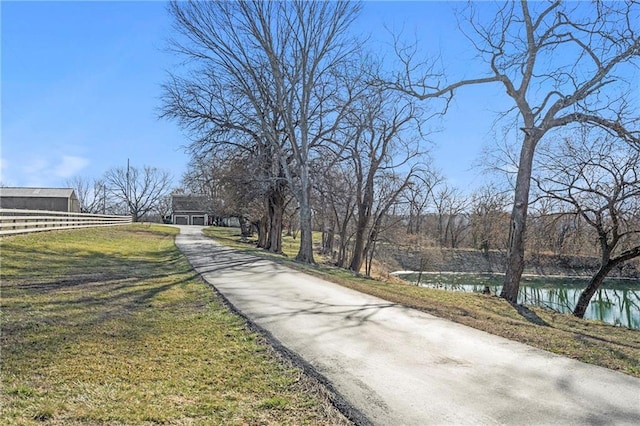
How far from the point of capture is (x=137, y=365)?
4.25 metres

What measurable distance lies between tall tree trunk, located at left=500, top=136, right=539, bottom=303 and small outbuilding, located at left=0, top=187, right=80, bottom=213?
38.1 metres

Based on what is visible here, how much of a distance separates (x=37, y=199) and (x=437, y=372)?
44.2 m

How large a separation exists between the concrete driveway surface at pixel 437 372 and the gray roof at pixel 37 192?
133 feet

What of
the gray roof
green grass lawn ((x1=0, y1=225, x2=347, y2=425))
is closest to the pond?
green grass lawn ((x1=0, y1=225, x2=347, y2=425))

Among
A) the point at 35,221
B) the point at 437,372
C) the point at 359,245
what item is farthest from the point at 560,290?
the point at 35,221

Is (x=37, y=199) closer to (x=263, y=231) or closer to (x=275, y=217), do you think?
(x=263, y=231)

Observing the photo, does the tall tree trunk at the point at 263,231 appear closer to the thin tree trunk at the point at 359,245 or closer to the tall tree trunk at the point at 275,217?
the tall tree trunk at the point at 275,217

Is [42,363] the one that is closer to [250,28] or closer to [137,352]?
[137,352]

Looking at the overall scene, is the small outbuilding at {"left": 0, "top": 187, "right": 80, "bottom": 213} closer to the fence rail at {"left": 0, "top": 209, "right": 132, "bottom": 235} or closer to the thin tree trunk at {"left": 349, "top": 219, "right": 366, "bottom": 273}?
the fence rail at {"left": 0, "top": 209, "right": 132, "bottom": 235}

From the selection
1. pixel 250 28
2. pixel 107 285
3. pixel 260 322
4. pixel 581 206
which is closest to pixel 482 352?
pixel 260 322

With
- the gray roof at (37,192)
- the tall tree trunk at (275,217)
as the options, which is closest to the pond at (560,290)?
the tall tree trunk at (275,217)

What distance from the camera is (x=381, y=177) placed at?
911 inches

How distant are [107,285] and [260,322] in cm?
432

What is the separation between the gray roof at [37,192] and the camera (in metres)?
39.9
